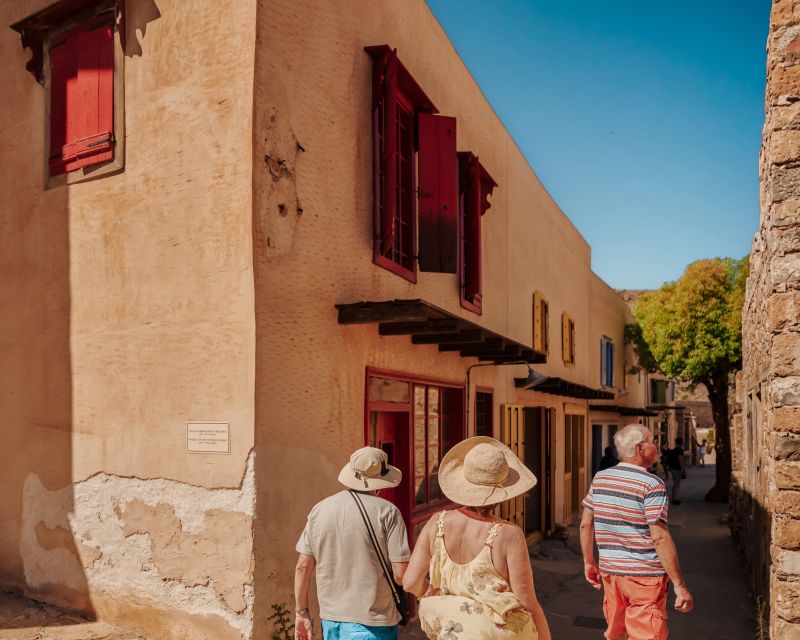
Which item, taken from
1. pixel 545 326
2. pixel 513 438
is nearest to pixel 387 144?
pixel 513 438

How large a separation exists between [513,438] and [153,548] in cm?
691

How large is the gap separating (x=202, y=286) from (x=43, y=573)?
2885 millimetres

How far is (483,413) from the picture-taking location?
10.0 m

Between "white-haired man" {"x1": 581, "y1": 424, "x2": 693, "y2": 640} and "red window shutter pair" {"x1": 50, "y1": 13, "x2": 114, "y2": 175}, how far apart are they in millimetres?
4396

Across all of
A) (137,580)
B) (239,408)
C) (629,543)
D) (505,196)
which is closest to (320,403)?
(239,408)

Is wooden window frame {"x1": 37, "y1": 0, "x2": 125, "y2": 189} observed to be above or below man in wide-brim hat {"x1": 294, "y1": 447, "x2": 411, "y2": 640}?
above

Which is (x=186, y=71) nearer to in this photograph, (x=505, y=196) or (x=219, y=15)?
(x=219, y=15)

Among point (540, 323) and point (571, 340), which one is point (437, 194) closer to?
point (540, 323)

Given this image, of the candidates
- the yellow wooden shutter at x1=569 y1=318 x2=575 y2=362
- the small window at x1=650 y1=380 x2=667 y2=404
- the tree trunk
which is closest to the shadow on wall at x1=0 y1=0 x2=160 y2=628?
the yellow wooden shutter at x1=569 y1=318 x2=575 y2=362

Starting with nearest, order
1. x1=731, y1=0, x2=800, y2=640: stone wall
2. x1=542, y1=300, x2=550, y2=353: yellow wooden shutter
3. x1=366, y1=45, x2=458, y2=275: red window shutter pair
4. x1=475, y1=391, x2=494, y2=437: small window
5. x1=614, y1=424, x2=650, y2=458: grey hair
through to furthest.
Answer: x1=614, y1=424, x2=650, y2=458: grey hair, x1=731, y1=0, x2=800, y2=640: stone wall, x1=366, y1=45, x2=458, y2=275: red window shutter pair, x1=475, y1=391, x2=494, y2=437: small window, x1=542, y1=300, x2=550, y2=353: yellow wooden shutter

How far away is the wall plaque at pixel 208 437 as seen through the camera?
494cm

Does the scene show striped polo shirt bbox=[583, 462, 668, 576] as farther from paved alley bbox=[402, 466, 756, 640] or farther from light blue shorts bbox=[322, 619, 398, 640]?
paved alley bbox=[402, 466, 756, 640]

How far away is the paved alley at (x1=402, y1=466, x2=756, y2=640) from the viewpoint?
7.45 metres

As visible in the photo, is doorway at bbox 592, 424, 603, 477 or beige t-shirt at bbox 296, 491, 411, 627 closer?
beige t-shirt at bbox 296, 491, 411, 627
